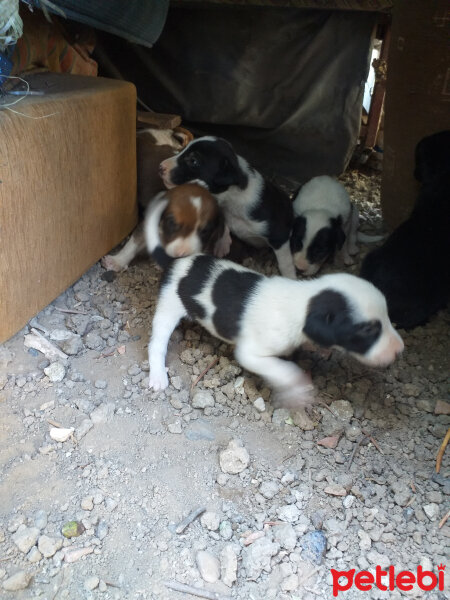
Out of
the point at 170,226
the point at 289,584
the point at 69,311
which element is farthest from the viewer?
the point at 69,311

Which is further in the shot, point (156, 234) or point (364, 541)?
point (156, 234)

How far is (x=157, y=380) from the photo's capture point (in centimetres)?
303

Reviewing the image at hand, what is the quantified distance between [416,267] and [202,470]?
6.15 feet

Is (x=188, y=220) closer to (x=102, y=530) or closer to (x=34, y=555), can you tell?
(x=102, y=530)

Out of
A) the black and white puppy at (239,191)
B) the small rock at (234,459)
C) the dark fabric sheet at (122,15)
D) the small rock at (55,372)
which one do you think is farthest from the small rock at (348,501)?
the dark fabric sheet at (122,15)

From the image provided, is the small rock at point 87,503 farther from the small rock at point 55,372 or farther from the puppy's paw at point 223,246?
the puppy's paw at point 223,246

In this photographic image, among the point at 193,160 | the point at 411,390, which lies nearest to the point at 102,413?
the point at 411,390

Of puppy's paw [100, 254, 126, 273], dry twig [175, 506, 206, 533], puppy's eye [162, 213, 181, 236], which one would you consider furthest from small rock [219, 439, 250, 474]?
puppy's paw [100, 254, 126, 273]

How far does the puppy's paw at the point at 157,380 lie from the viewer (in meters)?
3.01

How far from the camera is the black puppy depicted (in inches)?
134

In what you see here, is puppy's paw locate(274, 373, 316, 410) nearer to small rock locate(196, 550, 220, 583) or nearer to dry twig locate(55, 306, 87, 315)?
small rock locate(196, 550, 220, 583)

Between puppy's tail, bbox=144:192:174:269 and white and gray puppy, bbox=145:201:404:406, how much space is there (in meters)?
0.15

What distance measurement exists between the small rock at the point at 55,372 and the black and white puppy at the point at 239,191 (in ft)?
5.48

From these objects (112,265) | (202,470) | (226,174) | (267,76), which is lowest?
(202,470)
